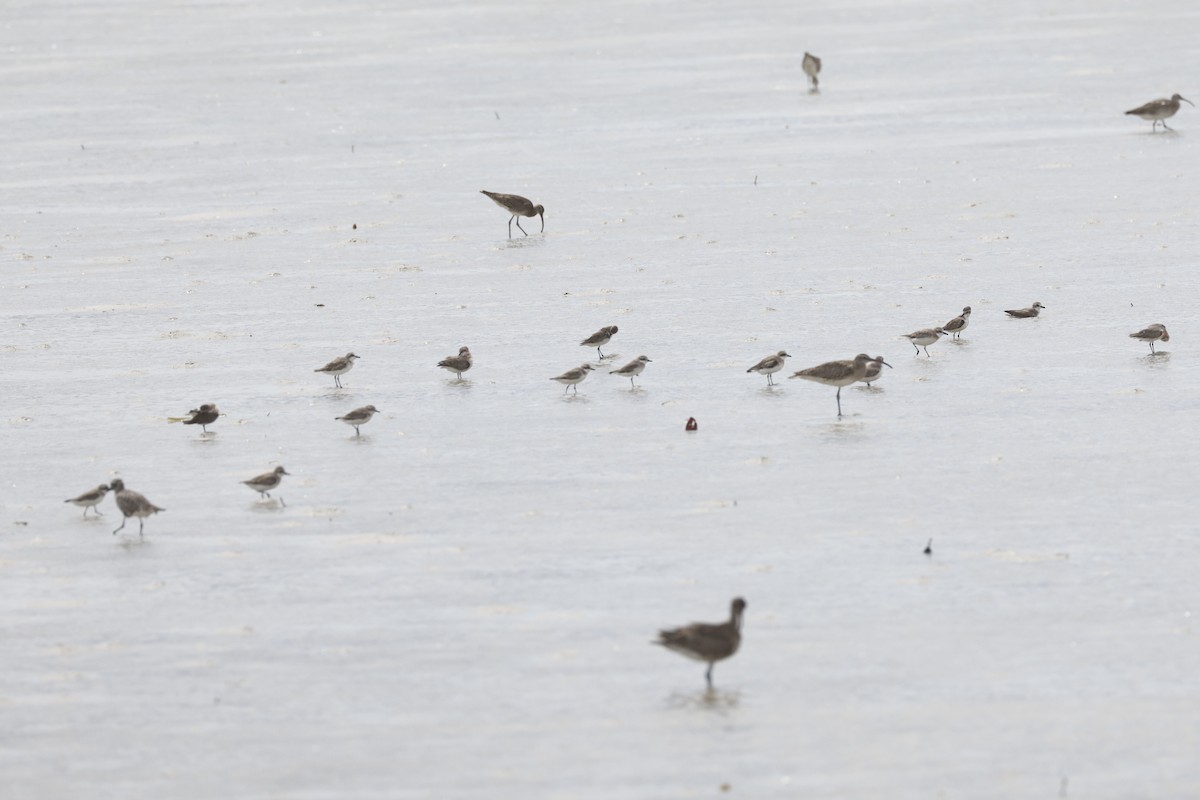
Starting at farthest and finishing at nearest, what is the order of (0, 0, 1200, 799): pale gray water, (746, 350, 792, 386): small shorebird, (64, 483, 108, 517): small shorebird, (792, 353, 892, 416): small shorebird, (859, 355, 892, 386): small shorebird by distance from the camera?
(746, 350, 792, 386): small shorebird < (859, 355, 892, 386): small shorebird < (792, 353, 892, 416): small shorebird < (64, 483, 108, 517): small shorebird < (0, 0, 1200, 799): pale gray water

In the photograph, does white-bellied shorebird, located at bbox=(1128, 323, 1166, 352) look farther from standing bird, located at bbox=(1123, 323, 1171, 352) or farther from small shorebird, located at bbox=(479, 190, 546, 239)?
small shorebird, located at bbox=(479, 190, 546, 239)

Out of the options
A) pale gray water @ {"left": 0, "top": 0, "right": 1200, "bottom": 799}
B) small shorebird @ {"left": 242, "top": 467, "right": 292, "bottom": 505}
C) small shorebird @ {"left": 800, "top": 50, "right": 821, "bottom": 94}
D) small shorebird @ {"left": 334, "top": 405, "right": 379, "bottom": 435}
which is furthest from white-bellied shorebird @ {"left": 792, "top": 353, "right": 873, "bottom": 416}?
small shorebird @ {"left": 800, "top": 50, "right": 821, "bottom": 94}

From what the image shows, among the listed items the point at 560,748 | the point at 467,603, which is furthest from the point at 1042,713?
the point at 467,603

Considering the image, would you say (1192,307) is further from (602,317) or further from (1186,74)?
(1186,74)

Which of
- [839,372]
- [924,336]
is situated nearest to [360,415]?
[839,372]

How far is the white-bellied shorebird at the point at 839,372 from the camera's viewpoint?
14.9 metres

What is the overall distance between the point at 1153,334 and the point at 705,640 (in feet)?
26.7

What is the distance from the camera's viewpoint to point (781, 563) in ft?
37.4

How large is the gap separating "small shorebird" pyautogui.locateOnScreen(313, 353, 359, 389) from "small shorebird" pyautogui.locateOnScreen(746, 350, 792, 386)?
132 inches

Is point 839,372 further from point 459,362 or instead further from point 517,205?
point 517,205

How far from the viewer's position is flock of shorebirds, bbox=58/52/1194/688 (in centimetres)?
953

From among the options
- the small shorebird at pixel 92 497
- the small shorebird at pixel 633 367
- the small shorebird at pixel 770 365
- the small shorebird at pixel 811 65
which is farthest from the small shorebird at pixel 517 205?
the small shorebird at pixel 811 65

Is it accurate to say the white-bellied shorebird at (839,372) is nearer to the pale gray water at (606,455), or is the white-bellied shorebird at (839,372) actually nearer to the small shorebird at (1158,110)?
the pale gray water at (606,455)

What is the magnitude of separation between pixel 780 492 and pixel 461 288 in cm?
781
